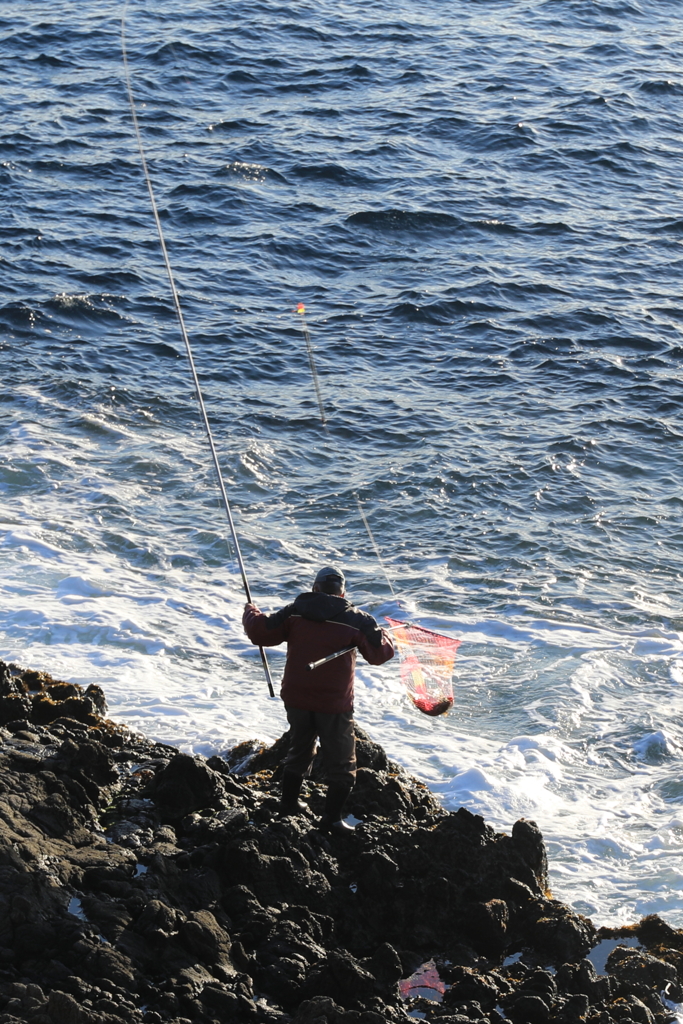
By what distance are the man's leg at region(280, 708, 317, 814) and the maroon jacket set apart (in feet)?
0.29

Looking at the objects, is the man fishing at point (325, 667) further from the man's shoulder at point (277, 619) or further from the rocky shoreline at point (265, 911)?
the rocky shoreline at point (265, 911)

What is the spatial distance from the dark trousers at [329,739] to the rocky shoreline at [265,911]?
0.34 metres

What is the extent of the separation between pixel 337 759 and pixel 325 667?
544 millimetres

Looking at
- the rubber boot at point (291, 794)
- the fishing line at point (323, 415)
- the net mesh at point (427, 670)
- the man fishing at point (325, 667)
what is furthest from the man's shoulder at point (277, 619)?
the fishing line at point (323, 415)

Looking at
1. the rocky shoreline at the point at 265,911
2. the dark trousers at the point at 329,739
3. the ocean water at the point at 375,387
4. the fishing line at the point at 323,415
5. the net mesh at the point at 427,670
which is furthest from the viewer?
the fishing line at the point at 323,415

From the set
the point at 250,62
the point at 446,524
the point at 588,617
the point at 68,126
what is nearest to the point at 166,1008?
the point at 588,617

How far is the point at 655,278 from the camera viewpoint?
18.2 m

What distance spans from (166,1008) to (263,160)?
60.9 feet

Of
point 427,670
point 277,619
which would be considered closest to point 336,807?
point 277,619

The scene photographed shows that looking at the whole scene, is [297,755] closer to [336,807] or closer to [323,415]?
[336,807]

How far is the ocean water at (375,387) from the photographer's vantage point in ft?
29.7

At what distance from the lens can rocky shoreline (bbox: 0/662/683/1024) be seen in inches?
202

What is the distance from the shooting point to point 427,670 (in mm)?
7379

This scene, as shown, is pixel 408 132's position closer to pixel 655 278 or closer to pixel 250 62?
pixel 250 62
